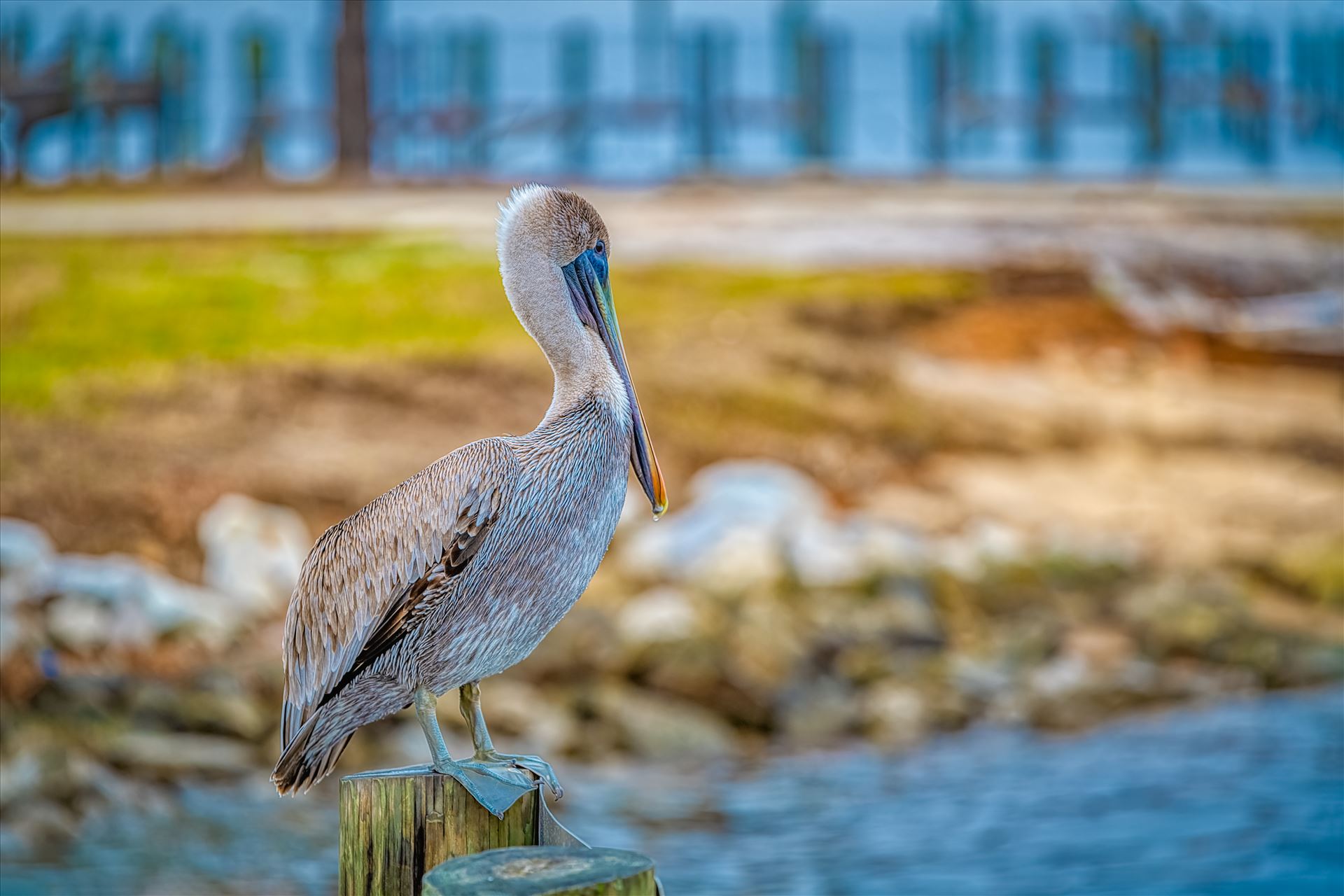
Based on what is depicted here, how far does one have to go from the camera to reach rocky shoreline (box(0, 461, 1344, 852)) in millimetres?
7988

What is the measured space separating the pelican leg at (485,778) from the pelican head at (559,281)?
0.66 meters

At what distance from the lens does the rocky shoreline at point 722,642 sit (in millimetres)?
7988

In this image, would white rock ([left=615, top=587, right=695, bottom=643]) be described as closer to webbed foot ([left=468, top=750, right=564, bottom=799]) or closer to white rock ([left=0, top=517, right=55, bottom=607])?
white rock ([left=0, top=517, right=55, bottom=607])

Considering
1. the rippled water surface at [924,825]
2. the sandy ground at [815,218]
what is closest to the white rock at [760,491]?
the rippled water surface at [924,825]

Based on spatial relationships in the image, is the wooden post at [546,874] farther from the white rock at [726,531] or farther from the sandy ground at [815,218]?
the sandy ground at [815,218]

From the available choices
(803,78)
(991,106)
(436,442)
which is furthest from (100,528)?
(991,106)

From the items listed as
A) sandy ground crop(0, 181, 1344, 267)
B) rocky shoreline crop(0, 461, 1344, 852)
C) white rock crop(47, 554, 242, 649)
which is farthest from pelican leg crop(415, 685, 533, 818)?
sandy ground crop(0, 181, 1344, 267)

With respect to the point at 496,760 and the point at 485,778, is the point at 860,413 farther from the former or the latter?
the point at 485,778

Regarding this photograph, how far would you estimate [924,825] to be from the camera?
7.66 m

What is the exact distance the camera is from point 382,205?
608 inches

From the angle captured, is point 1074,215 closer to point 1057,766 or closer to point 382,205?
point 382,205

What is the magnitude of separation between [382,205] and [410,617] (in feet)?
41.4

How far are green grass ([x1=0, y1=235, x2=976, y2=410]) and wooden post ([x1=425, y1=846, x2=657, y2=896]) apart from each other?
8.65 metres

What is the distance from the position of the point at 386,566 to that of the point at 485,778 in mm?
511
